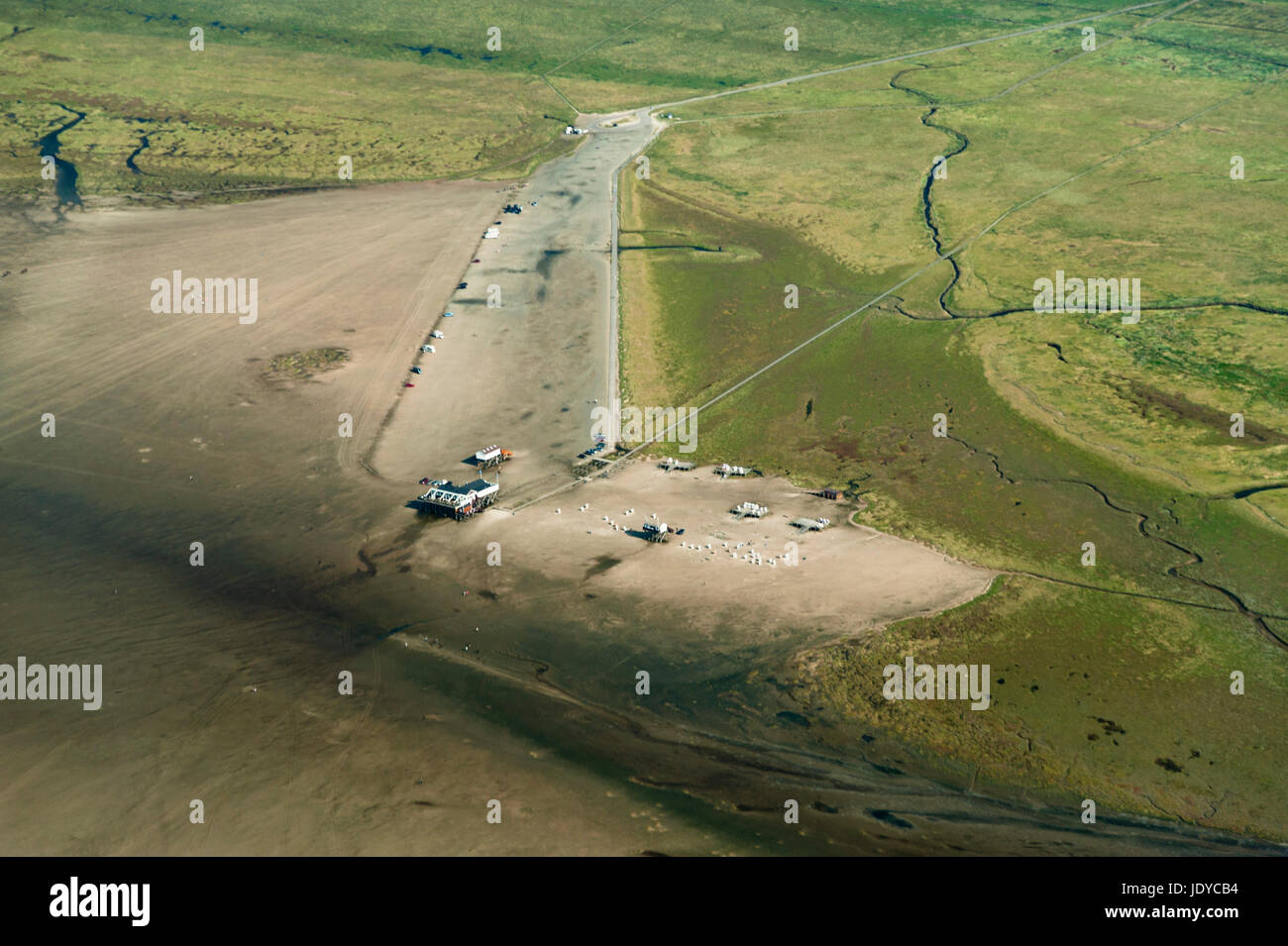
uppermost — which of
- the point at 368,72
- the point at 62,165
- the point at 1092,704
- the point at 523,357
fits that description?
the point at 368,72

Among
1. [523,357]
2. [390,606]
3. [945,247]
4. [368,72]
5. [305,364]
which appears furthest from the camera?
[368,72]

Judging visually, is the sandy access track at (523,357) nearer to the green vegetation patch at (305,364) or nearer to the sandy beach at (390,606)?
the sandy beach at (390,606)

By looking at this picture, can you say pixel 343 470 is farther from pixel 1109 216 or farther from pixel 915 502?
pixel 1109 216

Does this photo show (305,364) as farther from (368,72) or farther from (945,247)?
(368,72)

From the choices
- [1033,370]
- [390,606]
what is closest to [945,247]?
[1033,370]

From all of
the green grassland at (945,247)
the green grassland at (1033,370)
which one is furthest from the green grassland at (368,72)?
the green grassland at (1033,370)

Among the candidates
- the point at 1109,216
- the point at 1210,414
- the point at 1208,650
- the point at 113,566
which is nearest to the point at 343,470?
the point at 113,566

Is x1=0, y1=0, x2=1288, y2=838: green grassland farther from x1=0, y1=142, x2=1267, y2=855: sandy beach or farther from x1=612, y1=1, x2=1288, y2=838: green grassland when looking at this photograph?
x1=0, y1=142, x2=1267, y2=855: sandy beach

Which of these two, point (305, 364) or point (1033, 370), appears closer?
point (1033, 370)
